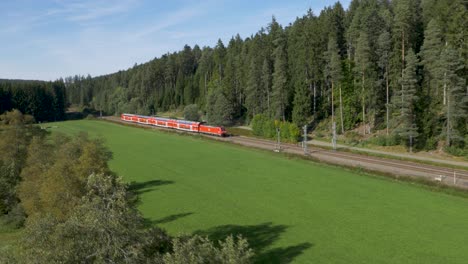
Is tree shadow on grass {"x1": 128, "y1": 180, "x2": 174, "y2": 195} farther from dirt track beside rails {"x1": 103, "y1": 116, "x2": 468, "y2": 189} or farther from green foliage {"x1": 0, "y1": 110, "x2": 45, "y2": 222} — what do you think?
dirt track beside rails {"x1": 103, "y1": 116, "x2": 468, "y2": 189}

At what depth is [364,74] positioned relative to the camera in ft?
227

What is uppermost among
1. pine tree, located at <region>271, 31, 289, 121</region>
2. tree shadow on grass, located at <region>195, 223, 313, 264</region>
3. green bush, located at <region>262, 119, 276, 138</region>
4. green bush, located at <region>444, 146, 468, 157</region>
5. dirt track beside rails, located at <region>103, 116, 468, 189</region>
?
pine tree, located at <region>271, 31, 289, 121</region>

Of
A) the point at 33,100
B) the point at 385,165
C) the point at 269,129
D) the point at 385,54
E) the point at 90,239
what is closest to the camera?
the point at 90,239

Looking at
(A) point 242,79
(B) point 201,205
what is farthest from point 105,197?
(A) point 242,79

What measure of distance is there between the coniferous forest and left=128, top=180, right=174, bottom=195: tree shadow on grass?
36.2 metres

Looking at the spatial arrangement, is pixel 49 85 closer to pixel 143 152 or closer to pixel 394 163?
pixel 143 152

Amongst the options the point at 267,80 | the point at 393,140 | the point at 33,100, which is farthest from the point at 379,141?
the point at 33,100

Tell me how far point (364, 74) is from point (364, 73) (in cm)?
18

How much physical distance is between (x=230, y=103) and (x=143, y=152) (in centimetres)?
3862

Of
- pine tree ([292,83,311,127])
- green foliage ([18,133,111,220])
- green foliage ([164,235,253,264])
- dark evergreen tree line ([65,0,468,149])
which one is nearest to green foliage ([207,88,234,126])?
dark evergreen tree line ([65,0,468,149])

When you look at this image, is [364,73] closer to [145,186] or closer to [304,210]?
[304,210]

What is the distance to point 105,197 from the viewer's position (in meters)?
15.7

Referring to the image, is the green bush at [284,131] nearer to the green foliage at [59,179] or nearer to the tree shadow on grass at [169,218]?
the tree shadow on grass at [169,218]

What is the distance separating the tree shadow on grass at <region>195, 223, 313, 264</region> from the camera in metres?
25.4
